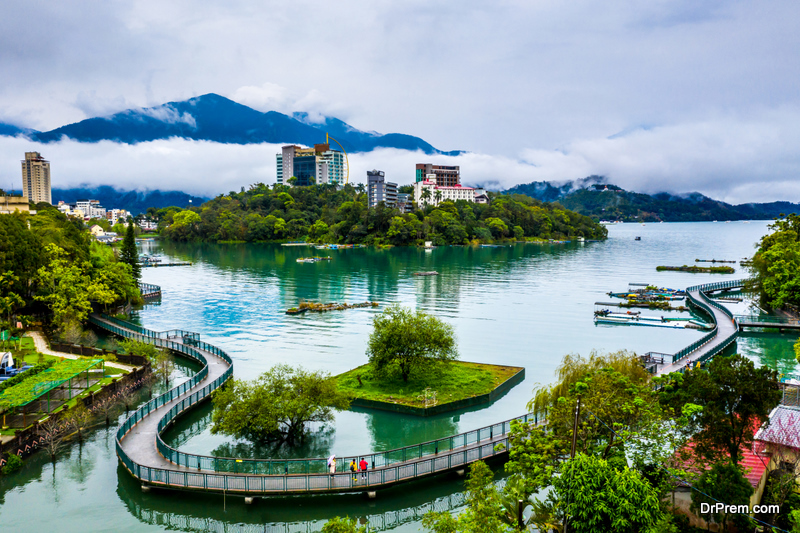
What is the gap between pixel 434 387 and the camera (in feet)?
133

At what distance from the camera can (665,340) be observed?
58.7m

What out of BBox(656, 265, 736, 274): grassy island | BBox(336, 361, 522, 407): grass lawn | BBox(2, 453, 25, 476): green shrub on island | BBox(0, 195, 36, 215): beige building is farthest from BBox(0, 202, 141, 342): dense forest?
BBox(656, 265, 736, 274): grassy island

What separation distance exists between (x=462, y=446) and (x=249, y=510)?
11.0 m

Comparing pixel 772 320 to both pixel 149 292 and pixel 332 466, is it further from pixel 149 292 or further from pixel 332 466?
pixel 149 292

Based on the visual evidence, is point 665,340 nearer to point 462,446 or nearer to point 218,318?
point 462,446

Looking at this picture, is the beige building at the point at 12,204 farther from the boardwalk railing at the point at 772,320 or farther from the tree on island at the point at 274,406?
the boardwalk railing at the point at 772,320

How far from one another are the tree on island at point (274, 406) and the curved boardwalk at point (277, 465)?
10.1 ft

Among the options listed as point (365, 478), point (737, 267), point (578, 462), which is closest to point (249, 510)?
point (365, 478)

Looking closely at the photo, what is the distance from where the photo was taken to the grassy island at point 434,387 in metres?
37.4

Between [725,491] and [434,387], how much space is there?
23.2 m

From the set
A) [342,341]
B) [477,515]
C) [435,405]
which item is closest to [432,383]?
[435,405]

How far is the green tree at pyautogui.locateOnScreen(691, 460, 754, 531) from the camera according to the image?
18.9m

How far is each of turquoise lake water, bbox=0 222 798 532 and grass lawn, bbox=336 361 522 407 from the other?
61.3 inches

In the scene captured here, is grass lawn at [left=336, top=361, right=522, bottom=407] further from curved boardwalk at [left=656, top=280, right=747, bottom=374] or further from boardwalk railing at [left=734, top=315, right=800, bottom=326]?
boardwalk railing at [left=734, top=315, right=800, bottom=326]
